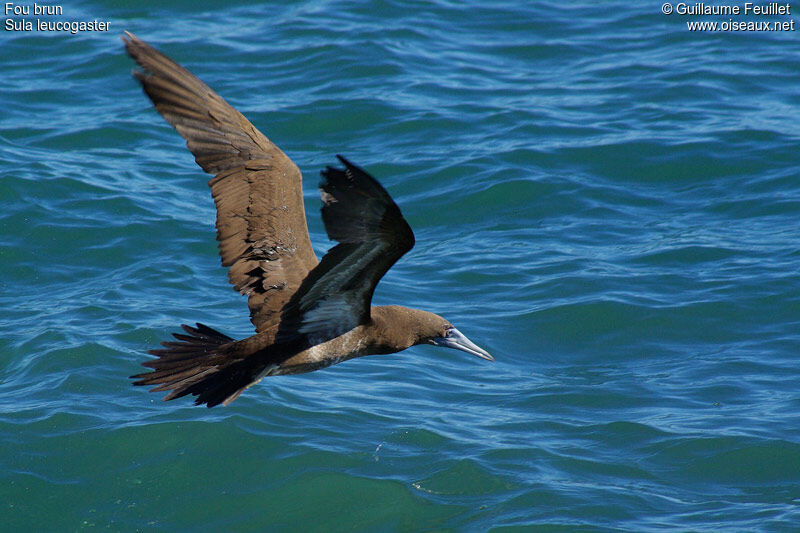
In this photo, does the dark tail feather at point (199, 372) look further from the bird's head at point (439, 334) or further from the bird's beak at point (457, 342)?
the bird's beak at point (457, 342)

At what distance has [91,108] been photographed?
10.7 meters

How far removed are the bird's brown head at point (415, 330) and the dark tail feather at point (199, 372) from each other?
0.89 metres

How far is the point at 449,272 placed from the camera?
8492mm

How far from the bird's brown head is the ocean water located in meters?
0.77

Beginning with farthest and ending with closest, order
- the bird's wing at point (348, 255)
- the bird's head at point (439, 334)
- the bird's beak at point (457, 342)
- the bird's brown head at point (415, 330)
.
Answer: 1. the bird's beak at point (457, 342)
2. the bird's head at point (439, 334)
3. the bird's brown head at point (415, 330)
4. the bird's wing at point (348, 255)

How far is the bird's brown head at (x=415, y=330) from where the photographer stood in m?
5.73

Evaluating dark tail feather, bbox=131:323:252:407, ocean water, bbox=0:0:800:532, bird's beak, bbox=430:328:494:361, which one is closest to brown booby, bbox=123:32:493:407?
dark tail feather, bbox=131:323:252:407

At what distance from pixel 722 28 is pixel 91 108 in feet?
23.8

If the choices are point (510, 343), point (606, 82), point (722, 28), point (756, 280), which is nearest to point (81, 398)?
point (510, 343)

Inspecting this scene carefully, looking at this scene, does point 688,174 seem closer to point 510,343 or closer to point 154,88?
point 510,343

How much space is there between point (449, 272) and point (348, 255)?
3779 mm

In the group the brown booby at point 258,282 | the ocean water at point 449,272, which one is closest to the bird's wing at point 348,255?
the brown booby at point 258,282

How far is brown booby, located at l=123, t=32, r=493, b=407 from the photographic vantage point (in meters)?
5.15

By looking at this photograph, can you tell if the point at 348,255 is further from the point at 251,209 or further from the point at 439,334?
the point at 439,334
